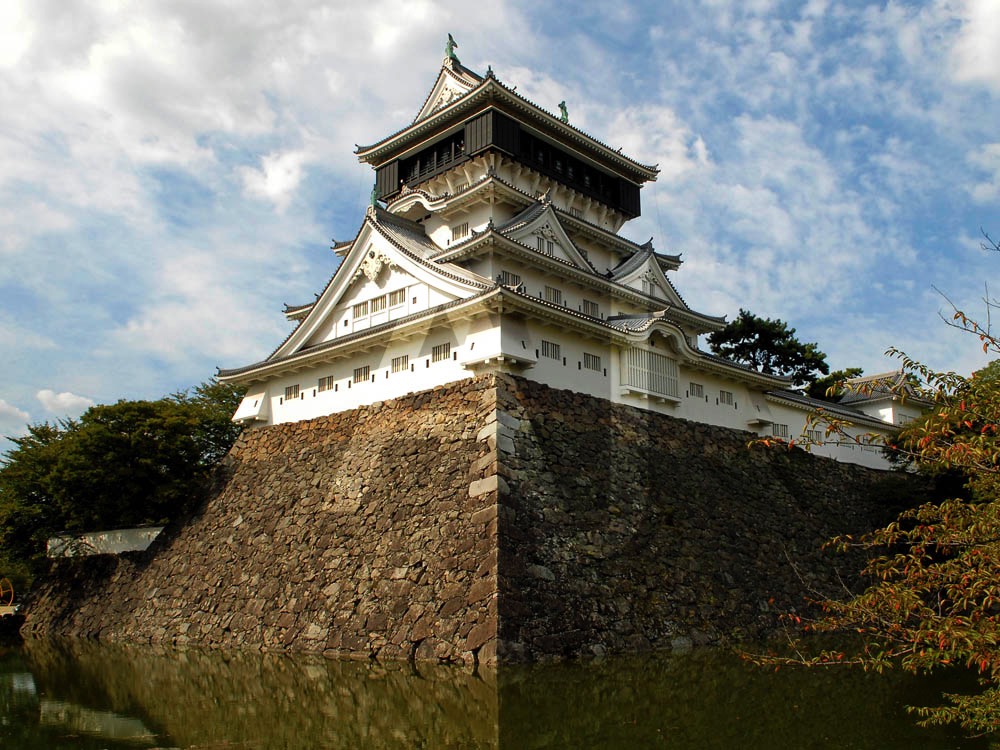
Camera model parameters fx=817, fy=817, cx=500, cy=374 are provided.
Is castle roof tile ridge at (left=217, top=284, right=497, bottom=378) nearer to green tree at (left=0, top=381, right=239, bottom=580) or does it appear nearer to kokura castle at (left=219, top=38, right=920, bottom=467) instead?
kokura castle at (left=219, top=38, right=920, bottom=467)

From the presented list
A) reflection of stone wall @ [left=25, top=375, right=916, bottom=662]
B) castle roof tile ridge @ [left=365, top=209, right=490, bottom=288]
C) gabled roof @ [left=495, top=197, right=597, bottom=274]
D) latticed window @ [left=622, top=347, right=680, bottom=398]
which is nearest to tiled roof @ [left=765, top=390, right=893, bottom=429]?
reflection of stone wall @ [left=25, top=375, right=916, bottom=662]

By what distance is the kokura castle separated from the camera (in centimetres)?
1712

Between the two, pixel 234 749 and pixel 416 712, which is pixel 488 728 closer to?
pixel 416 712

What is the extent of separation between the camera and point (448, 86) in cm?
2470

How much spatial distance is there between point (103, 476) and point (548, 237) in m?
12.7

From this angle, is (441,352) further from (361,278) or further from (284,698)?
(284,698)

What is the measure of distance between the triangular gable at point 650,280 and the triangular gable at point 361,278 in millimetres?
6137

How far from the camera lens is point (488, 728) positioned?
26.8 feet

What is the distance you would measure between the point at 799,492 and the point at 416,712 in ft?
49.0

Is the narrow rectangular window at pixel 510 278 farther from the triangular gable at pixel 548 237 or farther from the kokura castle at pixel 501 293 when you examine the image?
the triangular gable at pixel 548 237

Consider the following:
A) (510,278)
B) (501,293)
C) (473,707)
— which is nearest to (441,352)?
(501,293)

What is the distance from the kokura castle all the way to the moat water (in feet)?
22.2

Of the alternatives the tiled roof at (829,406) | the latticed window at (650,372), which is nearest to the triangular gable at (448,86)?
the latticed window at (650,372)

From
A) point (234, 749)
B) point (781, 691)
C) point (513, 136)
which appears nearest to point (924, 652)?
point (781, 691)
